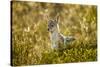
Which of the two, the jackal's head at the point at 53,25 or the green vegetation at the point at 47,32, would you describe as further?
the jackal's head at the point at 53,25

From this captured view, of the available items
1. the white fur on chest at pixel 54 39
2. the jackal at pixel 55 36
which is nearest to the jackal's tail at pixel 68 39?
the jackal at pixel 55 36

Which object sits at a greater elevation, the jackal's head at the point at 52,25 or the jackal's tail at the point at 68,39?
the jackal's head at the point at 52,25

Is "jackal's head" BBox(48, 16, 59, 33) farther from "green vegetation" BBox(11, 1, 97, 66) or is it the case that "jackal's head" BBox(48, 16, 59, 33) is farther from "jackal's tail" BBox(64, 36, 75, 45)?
"jackal's tail" BBox(64, 36, 75, 45)

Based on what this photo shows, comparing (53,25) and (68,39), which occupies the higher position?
(53,25)

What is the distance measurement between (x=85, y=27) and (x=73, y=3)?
0.37 m

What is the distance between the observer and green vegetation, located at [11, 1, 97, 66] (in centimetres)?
245

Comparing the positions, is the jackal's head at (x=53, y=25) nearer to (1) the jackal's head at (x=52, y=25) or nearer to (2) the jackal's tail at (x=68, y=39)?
(1) the jackal's head at (x=52, y=25)

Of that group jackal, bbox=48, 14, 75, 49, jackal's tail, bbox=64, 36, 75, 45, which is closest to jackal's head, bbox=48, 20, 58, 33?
jackal, bbox=48, 14, 75, 49

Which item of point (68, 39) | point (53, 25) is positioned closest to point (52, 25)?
point (53, 25)

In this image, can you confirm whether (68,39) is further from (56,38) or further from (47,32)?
(47,32)

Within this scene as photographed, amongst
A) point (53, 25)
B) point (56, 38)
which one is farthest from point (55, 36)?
point (53, 25)

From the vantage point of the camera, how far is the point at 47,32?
2.55 m

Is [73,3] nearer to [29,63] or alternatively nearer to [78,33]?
[78,33]

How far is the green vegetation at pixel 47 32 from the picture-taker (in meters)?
2.45
